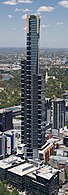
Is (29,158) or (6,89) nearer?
(29,158)

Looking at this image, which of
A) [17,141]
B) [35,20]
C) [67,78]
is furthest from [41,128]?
[67,78]

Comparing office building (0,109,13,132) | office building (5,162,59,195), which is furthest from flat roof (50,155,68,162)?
office building (0,109,13,132)

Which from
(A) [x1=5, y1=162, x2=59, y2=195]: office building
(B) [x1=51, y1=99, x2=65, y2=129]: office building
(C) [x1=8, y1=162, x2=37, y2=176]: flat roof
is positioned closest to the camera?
(A) [x1=5, y1=162, x2=59, y2=195]: office building

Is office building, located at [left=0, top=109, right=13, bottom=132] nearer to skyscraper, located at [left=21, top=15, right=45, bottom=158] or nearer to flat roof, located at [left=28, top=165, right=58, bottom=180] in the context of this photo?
skyscraper, located at [left=21, top=15, right=45, bottom=158]

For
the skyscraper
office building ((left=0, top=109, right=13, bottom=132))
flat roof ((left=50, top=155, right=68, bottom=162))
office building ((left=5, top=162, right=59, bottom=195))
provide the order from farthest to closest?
Answer: office building ((left=0, top=109, right=13, bottom=132)) < the skyscraper < flat roof ((left=50, top=155, right=68, bottom=162)) < office building ((left=5, top=162, right=59, bottom=195))

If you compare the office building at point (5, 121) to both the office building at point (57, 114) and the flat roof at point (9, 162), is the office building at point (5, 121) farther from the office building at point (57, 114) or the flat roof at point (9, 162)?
the flat roof at point (9, 162)

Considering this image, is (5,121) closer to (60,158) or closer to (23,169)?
(60,158)

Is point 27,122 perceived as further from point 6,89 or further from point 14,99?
point 6,89

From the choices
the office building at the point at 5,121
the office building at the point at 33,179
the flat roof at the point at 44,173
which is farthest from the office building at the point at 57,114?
the flat roof at the point at 44,173
